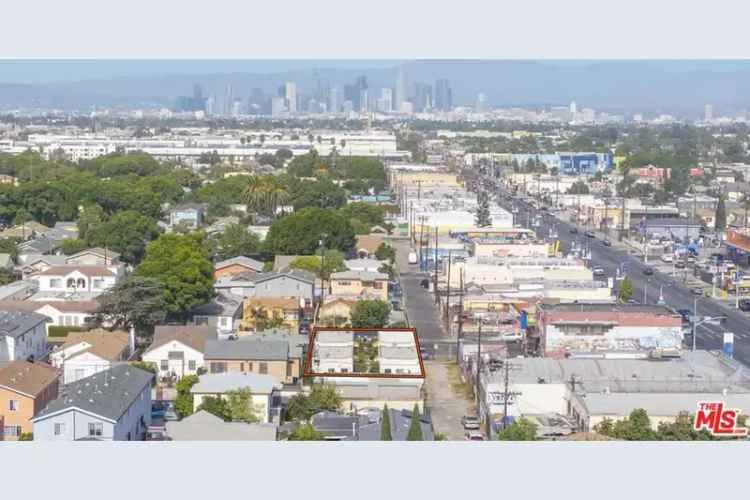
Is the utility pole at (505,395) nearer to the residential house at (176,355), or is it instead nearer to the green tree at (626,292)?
the residential house at (176,355)

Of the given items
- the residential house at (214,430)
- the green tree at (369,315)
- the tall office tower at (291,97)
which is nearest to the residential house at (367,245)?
the green tree at (369,315)

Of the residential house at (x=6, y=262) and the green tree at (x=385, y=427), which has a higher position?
the green tree at (x=385, y=427)

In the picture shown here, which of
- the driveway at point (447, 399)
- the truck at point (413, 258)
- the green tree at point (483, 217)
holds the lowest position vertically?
the truck at point (413, 258)

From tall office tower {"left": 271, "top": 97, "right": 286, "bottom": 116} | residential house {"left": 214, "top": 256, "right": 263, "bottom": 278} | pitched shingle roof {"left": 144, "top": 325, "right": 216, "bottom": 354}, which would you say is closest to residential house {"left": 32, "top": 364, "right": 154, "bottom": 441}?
pitched shingle roof {"left": 144, "top": 325, "right": 216, "bottom": 354}

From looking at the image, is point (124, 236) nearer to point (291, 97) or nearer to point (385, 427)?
point (385, 427)

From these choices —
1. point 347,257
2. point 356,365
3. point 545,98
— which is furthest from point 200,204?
point 545,98

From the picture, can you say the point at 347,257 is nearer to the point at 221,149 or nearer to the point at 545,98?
the point at 221,149
